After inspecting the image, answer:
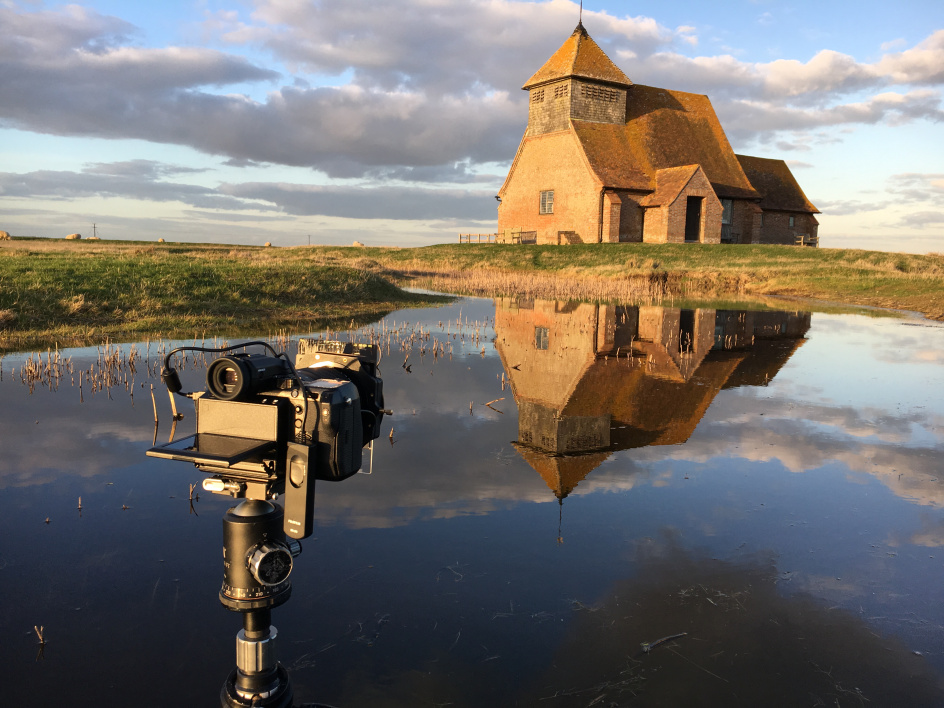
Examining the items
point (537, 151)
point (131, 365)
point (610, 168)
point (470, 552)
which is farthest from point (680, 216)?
point (470, 552)

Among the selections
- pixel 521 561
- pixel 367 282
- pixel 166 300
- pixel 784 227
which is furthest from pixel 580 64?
pixel 521 561

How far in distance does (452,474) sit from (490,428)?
6.54ft

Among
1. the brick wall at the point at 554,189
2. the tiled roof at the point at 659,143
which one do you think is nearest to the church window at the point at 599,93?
the tiled roof at the point at 659,143

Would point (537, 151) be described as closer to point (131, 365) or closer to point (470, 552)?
point (131, 365)

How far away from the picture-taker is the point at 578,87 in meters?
45.6

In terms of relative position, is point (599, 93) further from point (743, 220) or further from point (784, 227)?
point (784, 227)

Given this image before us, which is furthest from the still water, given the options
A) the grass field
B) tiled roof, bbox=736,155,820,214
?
tiled roof, bbox=736,155,820,214

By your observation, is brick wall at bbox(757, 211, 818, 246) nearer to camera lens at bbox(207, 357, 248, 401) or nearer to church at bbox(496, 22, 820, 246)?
church at bbox(496, 22, 820, 246)

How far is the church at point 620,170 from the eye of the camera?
144 feet

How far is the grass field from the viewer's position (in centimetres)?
1789

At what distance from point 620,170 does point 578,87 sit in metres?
6.65

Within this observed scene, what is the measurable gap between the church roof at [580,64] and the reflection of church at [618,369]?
27.1 m

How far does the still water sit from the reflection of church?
103mm

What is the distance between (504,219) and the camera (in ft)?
171
